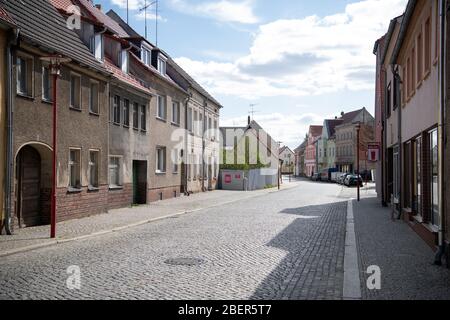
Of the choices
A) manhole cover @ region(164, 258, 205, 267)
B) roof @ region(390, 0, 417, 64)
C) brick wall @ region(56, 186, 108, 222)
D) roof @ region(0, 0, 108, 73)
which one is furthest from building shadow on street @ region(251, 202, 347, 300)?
roof @ region(0, 0, 108, 73)

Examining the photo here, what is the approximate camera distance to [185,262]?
1050 centimetres

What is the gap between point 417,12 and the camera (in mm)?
14453

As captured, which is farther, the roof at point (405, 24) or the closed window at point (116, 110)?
the closed window at point (116, 110)

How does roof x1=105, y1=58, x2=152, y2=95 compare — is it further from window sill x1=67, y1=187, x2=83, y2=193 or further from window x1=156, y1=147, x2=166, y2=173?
window sill x1=67, y1=187, x2=83, y2=193

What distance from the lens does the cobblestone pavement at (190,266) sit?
310 inches

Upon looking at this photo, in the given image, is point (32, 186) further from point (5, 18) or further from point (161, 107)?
point (161, 107)

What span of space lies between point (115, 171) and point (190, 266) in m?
14.5

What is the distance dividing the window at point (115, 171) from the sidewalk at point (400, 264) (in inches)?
441

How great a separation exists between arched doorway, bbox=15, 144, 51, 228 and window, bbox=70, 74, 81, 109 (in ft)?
8.40

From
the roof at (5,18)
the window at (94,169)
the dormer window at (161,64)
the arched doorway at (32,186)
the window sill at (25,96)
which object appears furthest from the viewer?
the dormer window at (161,64)

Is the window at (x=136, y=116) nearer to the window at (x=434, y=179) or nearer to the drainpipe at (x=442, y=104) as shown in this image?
the window at (x=434, y=179)

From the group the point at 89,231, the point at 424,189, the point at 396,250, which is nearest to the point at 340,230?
the point at 424,189

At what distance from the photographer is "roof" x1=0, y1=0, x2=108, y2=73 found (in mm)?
15750

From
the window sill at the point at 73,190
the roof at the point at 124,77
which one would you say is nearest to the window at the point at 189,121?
the roof at the point at 124,77
